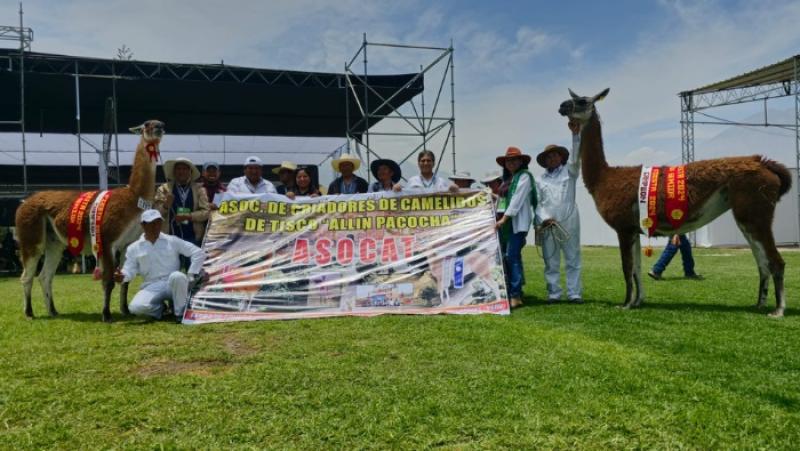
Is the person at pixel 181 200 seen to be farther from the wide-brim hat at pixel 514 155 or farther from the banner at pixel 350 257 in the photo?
the wide-brim hat at pixel 514 155

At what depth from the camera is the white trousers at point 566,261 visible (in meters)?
6.29

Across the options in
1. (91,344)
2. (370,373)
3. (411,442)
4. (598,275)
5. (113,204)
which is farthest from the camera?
(598,275)

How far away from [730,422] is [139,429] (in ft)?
9.42

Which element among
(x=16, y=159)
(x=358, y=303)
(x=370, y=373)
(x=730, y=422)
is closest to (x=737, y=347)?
(x=730, y=422)

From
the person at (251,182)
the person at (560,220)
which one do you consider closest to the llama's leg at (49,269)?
the person at (251,182)

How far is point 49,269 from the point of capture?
6121mm

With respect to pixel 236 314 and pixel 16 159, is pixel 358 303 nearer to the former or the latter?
pixel 236 314

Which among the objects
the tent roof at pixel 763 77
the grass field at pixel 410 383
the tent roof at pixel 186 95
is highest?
the tent roof at pixel 763 77

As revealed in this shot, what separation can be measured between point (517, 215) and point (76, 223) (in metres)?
4.94

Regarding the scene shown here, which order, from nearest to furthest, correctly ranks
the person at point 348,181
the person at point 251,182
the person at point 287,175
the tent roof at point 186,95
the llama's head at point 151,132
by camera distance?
the llama's head at point 151,132, the person at point 251,182, the person at point 348,181, the person at point 287,175, the tent roof at point 186,95

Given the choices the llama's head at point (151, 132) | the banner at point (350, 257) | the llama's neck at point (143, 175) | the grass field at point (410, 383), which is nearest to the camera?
the grass field at point (410, 383)

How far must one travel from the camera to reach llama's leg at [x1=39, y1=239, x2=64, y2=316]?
236 inches

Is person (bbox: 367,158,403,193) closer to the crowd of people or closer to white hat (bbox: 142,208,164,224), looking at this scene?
the crowd of people

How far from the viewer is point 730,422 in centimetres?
249
